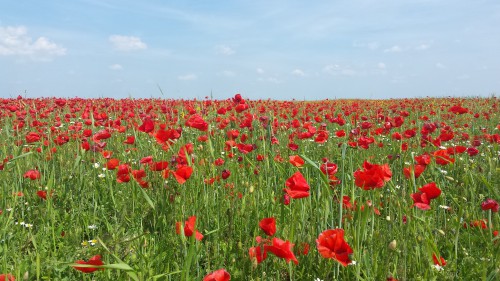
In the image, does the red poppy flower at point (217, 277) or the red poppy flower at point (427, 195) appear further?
the red poppy flower at point (427, 195)

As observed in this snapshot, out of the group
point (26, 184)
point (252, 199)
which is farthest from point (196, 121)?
point (26, 184)

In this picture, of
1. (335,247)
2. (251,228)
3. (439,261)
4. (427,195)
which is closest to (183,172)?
(251,228)

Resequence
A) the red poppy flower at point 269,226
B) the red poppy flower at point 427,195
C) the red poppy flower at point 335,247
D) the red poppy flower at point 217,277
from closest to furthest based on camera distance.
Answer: the red poppy flower at point 217,277 < the red poppy flower at point 335,247 < the red poppy flower at point 269,226 < the red poppy flower at point 427,195

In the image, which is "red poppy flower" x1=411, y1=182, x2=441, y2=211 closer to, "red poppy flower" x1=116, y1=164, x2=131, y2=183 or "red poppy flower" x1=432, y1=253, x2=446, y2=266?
"red poppy flower" x1=432, y1=253, x2=446, y2=266

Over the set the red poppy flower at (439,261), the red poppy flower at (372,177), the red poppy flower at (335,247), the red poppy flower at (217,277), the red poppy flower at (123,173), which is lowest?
the red poppy flower at (439,261)

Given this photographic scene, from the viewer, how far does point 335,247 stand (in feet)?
5.43

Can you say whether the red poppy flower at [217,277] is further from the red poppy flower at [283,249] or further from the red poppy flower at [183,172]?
the red poppy flower at [183,172]

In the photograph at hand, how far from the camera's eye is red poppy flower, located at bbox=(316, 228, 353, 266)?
164 centimetres

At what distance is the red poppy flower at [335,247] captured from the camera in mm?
1637

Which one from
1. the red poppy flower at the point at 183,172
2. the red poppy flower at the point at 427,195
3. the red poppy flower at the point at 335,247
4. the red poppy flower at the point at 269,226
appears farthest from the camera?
the red poppy flower at the point at 183,172

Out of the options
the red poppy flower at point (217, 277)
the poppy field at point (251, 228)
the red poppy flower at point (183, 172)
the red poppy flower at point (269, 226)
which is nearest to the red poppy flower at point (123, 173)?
the poppy field at point (251, 228)

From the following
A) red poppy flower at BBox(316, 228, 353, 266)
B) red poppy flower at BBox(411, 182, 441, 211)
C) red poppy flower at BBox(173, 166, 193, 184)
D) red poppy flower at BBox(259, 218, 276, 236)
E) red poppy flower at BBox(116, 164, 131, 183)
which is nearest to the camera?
red poppy flower at BBox(316, 228, 353, 266)

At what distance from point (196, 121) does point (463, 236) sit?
1945mm

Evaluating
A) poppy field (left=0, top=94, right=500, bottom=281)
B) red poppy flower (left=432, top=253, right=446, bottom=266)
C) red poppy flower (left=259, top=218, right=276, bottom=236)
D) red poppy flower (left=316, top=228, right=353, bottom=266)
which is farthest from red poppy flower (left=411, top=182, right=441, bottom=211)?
red poppy flower (left=259, top=218, right=276, bottom=236)
